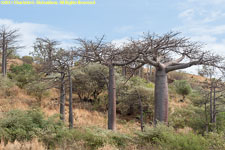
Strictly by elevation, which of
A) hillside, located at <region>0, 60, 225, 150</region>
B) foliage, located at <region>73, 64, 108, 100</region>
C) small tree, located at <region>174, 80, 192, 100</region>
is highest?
foliage, located at <region>73, 64, 108, 100</region>

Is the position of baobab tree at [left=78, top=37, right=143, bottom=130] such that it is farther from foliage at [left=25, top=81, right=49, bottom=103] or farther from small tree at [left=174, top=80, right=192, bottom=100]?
small tree at [left=174, top=80, right=192, bottom=100]

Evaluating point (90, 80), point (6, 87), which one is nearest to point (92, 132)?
point (90, 80)

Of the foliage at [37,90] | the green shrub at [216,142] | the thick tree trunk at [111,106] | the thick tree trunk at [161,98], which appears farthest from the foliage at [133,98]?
the green shrub at [216,142]

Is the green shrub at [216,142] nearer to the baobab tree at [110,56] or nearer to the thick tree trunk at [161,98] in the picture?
the thick tree trunk at [161,98]

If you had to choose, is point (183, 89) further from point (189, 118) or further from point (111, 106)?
point (111, 106)

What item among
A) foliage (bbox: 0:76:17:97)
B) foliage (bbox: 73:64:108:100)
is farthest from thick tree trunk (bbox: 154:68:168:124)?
foliage (bbox: 0:76:17:97)

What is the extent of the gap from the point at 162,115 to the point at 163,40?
2.74 m

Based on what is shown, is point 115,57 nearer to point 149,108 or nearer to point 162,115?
point 162,115

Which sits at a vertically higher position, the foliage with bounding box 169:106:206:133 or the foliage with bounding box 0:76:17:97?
the foliage with bounding box 0:76:17:97

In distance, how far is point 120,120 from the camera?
46.0ft

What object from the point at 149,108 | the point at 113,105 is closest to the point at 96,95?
the point at 149,108

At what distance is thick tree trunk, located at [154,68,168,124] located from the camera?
270 inches

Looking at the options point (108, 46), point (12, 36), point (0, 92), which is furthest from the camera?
point (12, 36)

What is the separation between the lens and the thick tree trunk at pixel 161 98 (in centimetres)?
686
